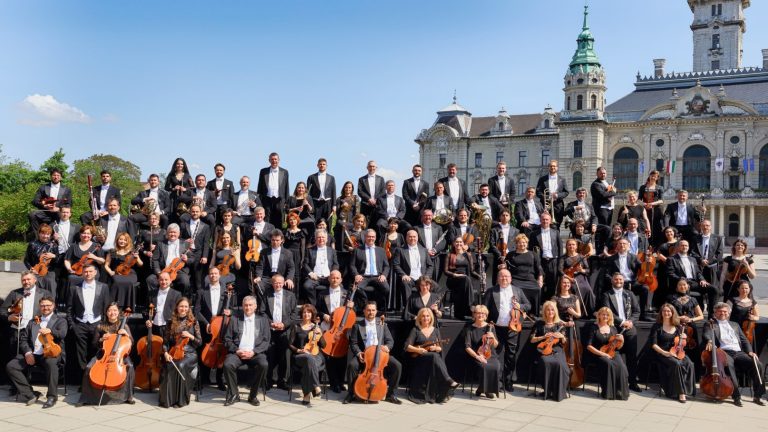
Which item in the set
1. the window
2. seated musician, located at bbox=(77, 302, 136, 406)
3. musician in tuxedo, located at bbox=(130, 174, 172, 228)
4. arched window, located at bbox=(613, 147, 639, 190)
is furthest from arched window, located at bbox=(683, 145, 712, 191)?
seated musician, located at bbox=(77, 302, 136, 406)

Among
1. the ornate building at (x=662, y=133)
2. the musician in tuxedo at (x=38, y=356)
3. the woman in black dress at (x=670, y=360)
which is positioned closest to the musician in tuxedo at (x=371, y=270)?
the woman in black dress at (x=670, y=360)

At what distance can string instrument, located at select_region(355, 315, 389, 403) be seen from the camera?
8.52 metres

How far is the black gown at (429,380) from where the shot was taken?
344 inches

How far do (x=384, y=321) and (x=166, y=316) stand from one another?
290cm

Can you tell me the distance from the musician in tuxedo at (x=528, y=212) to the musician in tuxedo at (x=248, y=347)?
514 cm

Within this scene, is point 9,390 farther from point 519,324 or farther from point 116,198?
point 519,324

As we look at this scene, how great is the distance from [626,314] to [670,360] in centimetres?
88

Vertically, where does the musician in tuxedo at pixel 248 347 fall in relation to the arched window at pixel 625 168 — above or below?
below

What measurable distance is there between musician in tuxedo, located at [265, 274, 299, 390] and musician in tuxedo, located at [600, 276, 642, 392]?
4.47 meters

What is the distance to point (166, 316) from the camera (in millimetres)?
9078

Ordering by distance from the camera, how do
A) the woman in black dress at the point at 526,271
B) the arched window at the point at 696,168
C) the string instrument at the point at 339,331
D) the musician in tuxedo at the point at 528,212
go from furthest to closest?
the arched window at the point at 696,168 < the musician in tuxedo at the point at 528,212 < the woman in black dress at the point at 526,271 < the string instrument at the point at 339,331

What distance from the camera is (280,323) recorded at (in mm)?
9258

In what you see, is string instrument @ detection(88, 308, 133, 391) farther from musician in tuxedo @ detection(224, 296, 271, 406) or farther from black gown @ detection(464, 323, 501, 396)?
black gown @ detection(464, 323, 501, 396)

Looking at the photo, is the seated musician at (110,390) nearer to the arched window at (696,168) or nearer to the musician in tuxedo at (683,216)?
the musician in tuxedo at (683,216)
